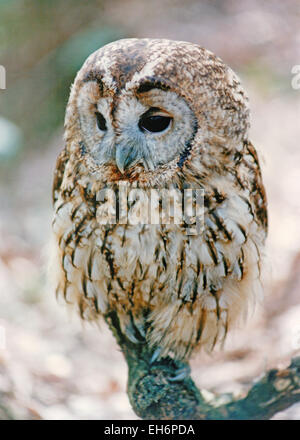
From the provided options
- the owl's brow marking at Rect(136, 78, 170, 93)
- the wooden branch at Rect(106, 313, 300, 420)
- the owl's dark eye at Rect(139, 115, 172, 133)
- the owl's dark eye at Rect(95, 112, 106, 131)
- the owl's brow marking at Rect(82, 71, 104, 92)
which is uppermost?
the owl's brow marking at Rect(82, 71, 104, 92)

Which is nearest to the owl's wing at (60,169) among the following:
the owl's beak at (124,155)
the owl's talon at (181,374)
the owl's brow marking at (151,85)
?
the owl's beak at (124,155)

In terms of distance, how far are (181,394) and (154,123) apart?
2.62ft

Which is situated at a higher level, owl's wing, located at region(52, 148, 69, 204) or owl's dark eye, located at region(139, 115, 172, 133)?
owl's wing, located at region(52, 148, 69, 204)

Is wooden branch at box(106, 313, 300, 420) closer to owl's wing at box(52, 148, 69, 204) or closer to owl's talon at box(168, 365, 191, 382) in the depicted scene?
owl's talon at box(168, 365, 191, 382)

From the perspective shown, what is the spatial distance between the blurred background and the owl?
210mm

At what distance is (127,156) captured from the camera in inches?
42.1

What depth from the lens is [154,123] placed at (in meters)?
1.05

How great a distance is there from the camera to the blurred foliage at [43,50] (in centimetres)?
199

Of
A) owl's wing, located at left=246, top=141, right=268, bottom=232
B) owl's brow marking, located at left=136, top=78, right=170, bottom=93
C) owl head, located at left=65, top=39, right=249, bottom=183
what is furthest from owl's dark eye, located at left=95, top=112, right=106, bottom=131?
owl's wing, located at left=246, top=141, right=268, bottom=232

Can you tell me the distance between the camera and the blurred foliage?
1994 millimetres

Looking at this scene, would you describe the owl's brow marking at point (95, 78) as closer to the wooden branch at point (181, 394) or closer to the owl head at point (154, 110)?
the owl head at point (154, 110)
